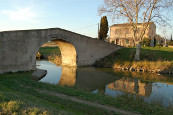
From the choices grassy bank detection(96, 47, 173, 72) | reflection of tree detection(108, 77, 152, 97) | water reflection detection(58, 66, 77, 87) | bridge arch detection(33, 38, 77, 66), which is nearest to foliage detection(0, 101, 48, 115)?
reflection of tree detection(108, 77, 152, 97)

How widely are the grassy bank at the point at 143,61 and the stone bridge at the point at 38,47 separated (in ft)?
6.55

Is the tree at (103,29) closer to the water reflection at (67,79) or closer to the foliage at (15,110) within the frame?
the water reflection at (67,79)

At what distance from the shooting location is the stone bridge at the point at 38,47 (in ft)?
49.4

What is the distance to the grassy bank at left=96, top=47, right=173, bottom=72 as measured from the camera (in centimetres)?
2069

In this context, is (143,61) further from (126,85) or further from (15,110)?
(15,110)

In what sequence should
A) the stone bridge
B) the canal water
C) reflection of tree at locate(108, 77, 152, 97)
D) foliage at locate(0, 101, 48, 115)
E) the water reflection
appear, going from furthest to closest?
the stone bridge < the water reflection < reflection of tree at locate(108, 77, 152, 97) < the canal water < foliage at locate(0, 101, 48, 115)

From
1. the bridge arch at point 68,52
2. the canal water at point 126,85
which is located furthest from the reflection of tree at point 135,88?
the bridge arch at point 68,52

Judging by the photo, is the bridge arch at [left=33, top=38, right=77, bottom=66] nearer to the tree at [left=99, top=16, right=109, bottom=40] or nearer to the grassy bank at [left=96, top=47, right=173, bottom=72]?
the grassy bank at [left=96, top=47, right=173, bottom=72]

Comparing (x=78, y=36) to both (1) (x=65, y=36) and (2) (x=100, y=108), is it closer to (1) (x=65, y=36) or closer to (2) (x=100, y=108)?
(1) (x=65, y=36)

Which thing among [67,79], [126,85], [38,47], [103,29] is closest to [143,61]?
[126,85]

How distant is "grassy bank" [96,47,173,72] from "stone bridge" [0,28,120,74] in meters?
2.00

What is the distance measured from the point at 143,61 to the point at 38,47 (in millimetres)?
14902

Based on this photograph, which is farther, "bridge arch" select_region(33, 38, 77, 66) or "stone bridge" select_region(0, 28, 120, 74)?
"bridge arch" select_region(33, 38, 77, 66)

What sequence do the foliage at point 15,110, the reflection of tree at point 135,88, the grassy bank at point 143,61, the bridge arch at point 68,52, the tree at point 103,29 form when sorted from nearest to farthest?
1. the foliage at point 15,110
2. the reflection of tree at point 135,88
3. the grassy bank at point 143,61
4. the bridge arch at point 68,52
5. the tree at point 103,29
